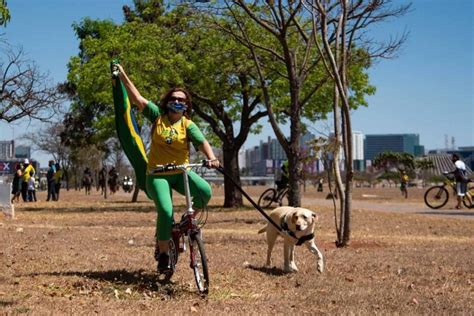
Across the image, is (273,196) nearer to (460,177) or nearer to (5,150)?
(460,177)

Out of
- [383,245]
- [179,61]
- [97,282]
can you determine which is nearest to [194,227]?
[97,282]

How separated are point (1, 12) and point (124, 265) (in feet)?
10.6

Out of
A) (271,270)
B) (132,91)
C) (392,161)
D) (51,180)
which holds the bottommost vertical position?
(271,270)

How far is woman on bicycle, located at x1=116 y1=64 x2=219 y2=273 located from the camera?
680 cm

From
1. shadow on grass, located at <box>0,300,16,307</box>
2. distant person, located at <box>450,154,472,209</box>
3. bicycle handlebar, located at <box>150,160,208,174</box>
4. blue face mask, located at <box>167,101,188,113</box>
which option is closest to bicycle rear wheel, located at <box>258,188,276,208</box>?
distant person, located at <box>450,154,472,209</box>

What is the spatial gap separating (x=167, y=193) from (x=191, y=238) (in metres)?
0.49

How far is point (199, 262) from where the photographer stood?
6.62m

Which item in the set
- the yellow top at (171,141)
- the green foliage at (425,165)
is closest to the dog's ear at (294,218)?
the yellow top at (171,141)

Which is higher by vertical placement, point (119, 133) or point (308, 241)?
point (119, 133)

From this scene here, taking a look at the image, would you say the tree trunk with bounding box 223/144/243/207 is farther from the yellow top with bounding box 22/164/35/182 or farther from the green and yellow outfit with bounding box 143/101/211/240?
the green and yellow outfit with bounding box 143/101/211/240

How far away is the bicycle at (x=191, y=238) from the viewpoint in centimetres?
645

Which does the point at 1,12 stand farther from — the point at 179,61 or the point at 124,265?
the point at 179,61

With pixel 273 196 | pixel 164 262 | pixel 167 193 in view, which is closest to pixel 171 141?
pixel 167 193

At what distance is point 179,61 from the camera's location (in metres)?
21.4
